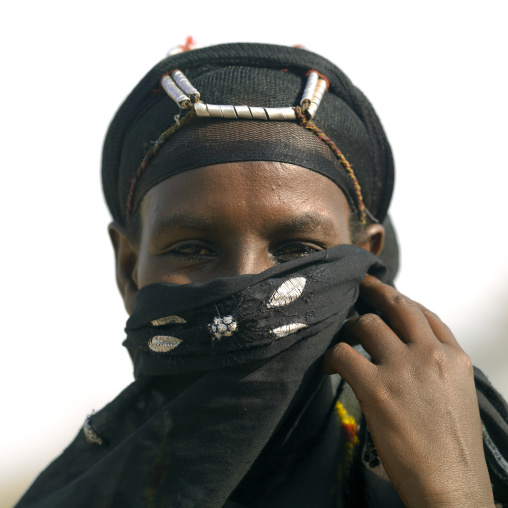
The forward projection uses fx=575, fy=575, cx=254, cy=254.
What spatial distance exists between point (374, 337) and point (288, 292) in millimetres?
307

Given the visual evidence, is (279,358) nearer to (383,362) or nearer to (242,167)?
(383,362)

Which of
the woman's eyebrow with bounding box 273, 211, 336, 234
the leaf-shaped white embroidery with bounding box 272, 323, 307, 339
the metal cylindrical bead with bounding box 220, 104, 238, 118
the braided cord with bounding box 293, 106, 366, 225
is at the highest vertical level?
the metal cylindrical bead with bounding box 220, 104, 238, 118

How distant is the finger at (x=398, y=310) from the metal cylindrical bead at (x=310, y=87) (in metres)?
0.75

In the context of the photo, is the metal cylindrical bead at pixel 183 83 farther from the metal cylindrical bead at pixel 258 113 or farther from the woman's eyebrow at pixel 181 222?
the woman's eyebrow at pixel 181 222

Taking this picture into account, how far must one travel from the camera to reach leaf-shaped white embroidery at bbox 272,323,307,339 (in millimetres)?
1749

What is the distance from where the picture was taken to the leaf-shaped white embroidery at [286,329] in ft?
5.74

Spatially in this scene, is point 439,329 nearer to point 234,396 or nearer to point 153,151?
point 234,396

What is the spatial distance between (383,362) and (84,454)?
3.98ft

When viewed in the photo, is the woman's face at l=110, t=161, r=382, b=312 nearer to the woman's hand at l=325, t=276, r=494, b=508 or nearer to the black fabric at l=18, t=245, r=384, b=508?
the black fabric at l=18, t=245, r=384, b=508

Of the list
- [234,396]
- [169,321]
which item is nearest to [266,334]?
[234,396]

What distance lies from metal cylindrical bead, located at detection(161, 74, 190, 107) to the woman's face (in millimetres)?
319

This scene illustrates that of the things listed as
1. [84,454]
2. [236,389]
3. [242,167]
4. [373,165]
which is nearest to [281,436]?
[236,389]

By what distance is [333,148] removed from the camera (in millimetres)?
2336

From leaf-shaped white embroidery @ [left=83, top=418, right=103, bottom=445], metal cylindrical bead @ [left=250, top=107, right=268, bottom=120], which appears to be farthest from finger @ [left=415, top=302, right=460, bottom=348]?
leaf-shaped white embroidery @ [left=83, top=418, right=103, bottom=445]
